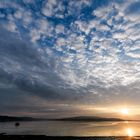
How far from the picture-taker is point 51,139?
57.0 metres

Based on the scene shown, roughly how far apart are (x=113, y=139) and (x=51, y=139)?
16.8m

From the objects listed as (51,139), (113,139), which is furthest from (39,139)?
(113,139)

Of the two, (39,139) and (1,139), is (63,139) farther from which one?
(1,139)

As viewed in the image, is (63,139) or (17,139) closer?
(17,139)

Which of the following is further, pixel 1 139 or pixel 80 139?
pixel 80 139

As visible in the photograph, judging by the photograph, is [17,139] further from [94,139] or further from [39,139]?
[94,139]

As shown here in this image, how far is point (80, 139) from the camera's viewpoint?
189ft

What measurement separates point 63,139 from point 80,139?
455 centimetres

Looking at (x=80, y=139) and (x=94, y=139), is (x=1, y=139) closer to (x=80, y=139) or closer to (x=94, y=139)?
(x=80, y=139)

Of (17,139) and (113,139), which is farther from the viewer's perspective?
(113,139)

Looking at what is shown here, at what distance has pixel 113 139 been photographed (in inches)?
2299

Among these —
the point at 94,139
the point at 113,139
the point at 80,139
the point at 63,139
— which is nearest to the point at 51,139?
the point at 63,139

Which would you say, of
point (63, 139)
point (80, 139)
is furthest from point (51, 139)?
point (80, 139)

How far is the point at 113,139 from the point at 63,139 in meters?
13.6
